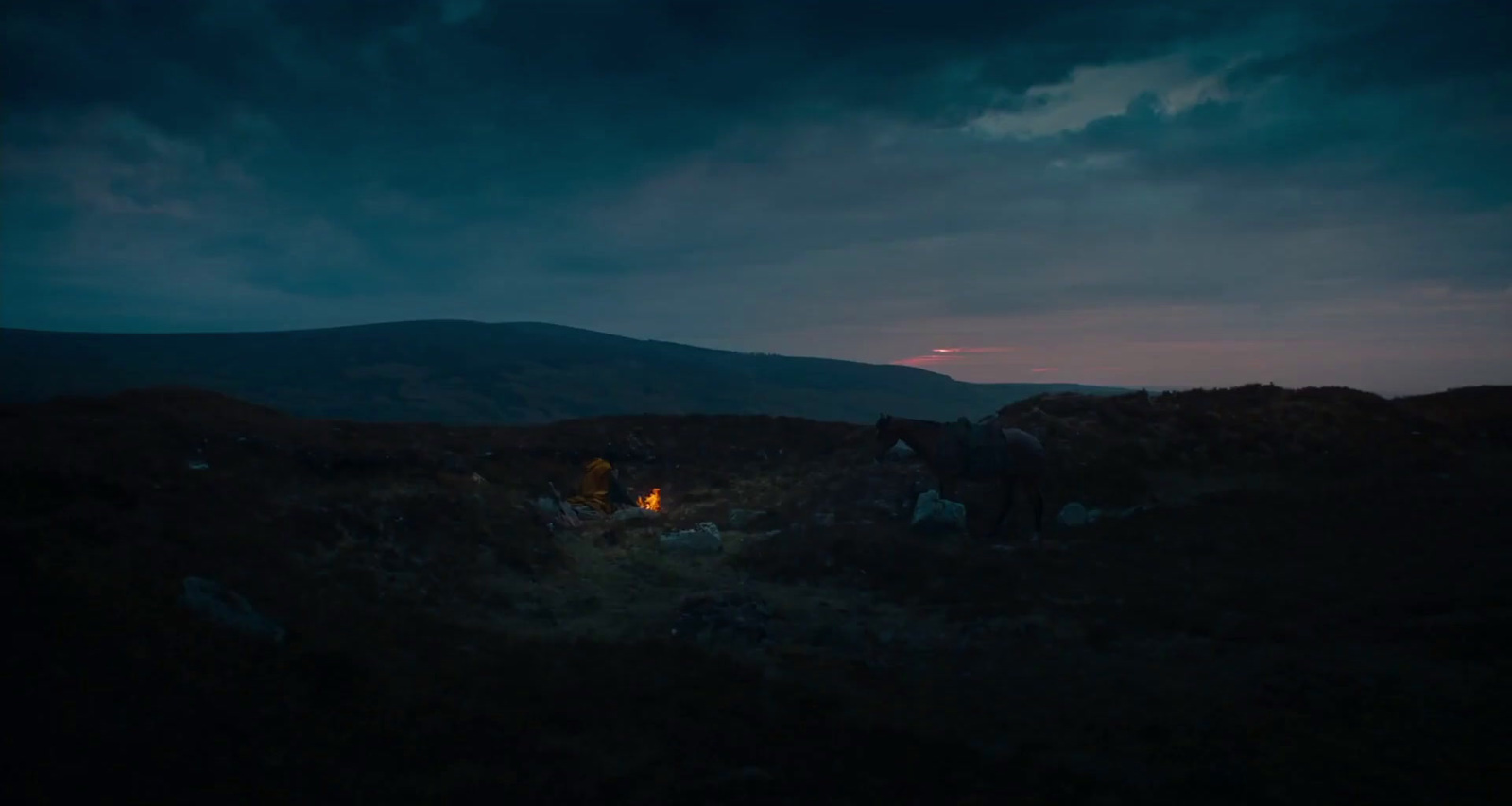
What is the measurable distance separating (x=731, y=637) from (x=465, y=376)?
109 meters

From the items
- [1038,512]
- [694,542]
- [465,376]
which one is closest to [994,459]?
[1038,512]

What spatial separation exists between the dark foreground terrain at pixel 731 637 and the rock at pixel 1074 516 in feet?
1.33

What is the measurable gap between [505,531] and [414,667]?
7076 mm

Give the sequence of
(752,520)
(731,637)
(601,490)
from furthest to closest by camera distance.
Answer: (601,490) → (752,520) → (731,637)

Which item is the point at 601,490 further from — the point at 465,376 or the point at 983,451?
the point at 465,376

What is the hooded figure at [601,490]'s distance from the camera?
20.6 meters

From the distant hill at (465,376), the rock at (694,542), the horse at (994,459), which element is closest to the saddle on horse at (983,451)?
the horse at (994,459)

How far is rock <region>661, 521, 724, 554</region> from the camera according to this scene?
16.7 m

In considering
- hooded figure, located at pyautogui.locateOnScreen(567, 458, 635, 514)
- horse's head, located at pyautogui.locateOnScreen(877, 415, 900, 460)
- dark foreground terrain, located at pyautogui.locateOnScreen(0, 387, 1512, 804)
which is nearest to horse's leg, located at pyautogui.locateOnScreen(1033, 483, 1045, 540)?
dark foreground terrain, located at pyautogui.locateOnScreen(0, 387, 1512, 804)

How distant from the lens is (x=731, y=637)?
10688 mm

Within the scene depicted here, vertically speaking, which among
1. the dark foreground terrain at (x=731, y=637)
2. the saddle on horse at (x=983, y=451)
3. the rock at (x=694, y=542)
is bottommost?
the rock at (x=694, y=542)

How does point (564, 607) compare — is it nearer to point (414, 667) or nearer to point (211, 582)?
point (414, 667)

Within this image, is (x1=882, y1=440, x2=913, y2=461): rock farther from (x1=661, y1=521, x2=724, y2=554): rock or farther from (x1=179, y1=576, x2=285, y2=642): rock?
(x1=179, y1=576, x2=285, y2=642): rock

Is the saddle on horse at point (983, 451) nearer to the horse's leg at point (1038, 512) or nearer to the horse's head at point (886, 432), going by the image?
the horse's leg at point (1038, 512)
